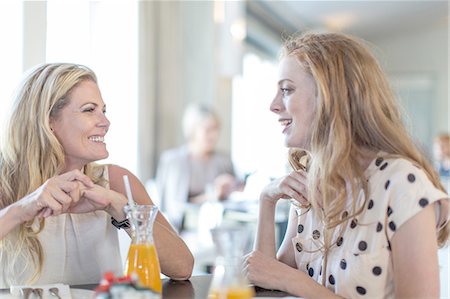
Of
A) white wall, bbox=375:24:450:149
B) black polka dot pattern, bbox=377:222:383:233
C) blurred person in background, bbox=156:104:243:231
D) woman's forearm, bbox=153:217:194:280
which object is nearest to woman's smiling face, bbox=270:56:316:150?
black polka dot pattern, bbox=377:222:383:233

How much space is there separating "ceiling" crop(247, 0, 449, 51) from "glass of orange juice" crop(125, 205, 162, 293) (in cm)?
562

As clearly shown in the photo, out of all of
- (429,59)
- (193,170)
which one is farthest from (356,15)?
(193,170)

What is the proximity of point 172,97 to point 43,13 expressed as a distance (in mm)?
1895

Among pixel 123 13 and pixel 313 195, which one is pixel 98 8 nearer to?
pixel 123 13

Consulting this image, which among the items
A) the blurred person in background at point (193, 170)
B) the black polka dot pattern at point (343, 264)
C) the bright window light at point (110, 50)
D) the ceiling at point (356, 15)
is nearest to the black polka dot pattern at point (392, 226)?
the black polka dot pattern at point (343, 264)

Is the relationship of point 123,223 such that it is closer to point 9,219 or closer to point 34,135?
point 9,219

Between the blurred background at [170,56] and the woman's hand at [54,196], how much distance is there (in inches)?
17.9

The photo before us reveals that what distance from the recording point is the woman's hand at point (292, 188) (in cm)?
160

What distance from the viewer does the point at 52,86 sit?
5.97 ft

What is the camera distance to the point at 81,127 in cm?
186

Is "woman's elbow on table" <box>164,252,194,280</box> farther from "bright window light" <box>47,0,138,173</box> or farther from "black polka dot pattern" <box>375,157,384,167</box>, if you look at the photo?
"bright window light" <box>47,0,138,173</box>

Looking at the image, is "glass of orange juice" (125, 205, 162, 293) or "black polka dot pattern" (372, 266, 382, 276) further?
"black polka dot pattern" (372, 266, 382, 276)

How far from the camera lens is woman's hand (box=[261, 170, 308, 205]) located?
160 cm

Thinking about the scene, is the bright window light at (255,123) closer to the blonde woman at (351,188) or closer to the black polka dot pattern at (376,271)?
the blonde woman at (351,188)
